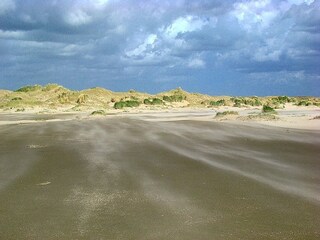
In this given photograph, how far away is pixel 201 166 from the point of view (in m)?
8.76

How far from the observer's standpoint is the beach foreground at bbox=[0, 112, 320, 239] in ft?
15.6

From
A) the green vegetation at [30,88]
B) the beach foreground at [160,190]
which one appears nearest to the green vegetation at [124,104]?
the green vegetation at [30,88]

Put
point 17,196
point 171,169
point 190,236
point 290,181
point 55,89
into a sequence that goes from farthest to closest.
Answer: point 55,89, point 171,169, point 290,181, point 17,196, point 190,236

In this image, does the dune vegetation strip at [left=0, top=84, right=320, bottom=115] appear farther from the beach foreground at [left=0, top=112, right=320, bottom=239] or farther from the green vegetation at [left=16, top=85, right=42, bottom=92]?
the beach foreground at [left=0, top=112, right=320, bottom=239]

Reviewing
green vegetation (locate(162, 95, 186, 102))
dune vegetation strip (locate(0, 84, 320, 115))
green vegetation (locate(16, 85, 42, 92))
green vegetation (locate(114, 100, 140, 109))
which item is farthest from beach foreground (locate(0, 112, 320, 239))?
green vegetation (locate(16, 85, 42, 92))

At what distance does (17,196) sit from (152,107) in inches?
1409

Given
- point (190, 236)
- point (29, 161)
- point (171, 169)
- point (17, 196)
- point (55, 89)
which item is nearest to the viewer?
point (190, 236)

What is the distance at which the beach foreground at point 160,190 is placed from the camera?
187 inches

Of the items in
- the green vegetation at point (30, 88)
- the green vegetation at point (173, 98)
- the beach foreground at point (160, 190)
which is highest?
the green vegetation at point (30, 88)

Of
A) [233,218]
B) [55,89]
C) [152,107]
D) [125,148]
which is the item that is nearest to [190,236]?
[233,218]

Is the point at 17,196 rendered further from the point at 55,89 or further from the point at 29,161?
the point at 55,89

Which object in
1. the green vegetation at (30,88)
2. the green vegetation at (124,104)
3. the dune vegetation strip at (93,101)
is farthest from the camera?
the green vegetation at (30,88)

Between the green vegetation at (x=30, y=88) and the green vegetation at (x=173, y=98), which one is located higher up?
the green vegetation at (x=30, y=88)

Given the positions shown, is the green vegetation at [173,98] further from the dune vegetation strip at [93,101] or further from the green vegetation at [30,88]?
the green vegetation at [30,88]
